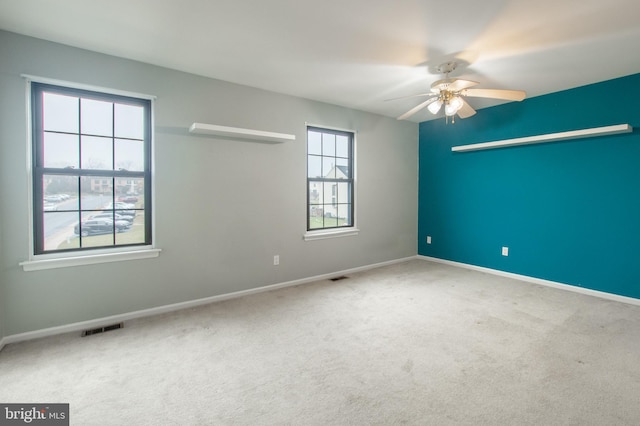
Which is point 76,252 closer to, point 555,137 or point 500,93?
point 500,93

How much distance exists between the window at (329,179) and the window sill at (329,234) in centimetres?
11

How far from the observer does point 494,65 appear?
3.09 meters

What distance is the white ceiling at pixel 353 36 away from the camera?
2.14 metres

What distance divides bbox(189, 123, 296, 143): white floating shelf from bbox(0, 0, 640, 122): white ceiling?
625mm

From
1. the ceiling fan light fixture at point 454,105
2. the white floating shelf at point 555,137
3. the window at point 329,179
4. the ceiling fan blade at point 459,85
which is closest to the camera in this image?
the ceiling fan blade at point 459,85

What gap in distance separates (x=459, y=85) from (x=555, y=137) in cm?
193

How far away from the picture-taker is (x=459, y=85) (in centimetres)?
285

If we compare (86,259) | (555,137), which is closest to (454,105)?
(555,137)

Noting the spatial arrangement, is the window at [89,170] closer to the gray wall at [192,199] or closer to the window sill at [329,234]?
the gray wall at [192,199]

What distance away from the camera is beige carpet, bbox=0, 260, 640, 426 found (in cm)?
172

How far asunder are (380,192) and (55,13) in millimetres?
4357
